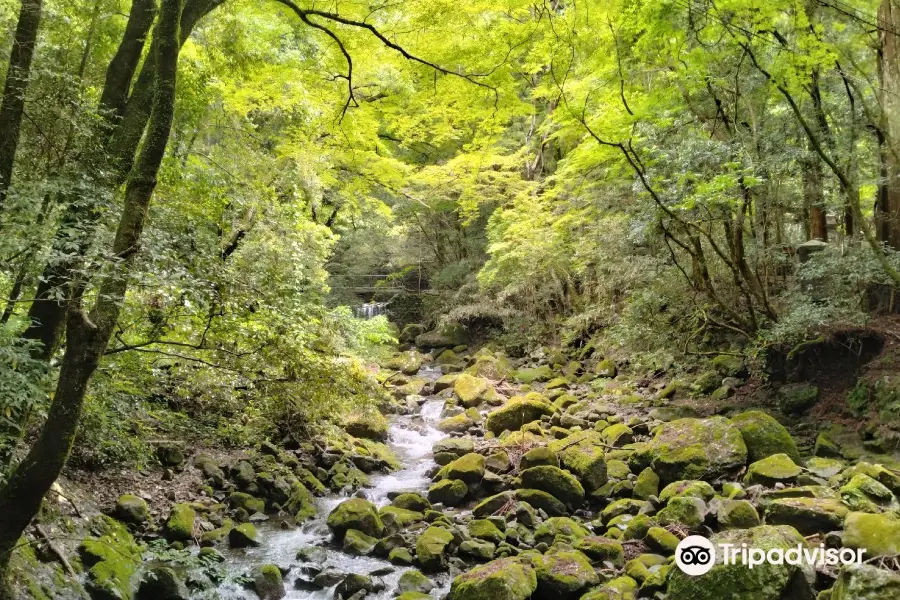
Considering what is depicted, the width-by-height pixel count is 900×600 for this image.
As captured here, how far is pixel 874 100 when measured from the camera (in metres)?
A: 8.54

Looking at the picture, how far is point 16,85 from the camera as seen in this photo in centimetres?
431

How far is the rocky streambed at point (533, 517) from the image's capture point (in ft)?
17.0

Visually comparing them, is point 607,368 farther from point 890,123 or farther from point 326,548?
point 326,548

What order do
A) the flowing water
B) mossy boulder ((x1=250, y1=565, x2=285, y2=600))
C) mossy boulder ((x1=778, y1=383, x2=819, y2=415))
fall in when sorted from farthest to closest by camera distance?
mossy boulder ((x1=778, y1=383, x2=819, y2=415)) → the flowing water → mossy boulder ((x1=250, y1=565, x2=285, y2=600))

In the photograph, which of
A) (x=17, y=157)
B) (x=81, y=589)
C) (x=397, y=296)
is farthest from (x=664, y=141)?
(x=397, y=296)

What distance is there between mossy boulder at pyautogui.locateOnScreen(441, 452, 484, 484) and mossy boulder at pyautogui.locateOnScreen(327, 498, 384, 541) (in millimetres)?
1742

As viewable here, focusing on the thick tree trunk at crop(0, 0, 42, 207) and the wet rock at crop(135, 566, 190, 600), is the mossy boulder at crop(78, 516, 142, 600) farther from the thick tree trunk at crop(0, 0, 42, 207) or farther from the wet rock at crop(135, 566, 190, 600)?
the thick tree trunk at crop(0, 0, 42, 207)

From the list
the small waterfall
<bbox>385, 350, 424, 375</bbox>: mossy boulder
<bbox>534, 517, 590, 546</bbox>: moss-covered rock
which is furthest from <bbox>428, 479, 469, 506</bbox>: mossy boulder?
the small waterfall

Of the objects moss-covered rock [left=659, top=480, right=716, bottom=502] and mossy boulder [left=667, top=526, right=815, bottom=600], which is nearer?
mossy boulder [left=667, top=526, right=815, bottom=600]

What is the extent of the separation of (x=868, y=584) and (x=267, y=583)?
539 cm

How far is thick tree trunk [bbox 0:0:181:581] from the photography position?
3.31m

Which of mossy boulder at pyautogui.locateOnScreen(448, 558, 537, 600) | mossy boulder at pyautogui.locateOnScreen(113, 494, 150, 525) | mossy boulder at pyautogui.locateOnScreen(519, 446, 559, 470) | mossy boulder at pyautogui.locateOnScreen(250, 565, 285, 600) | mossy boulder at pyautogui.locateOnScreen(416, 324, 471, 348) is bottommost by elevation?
mossy boulder at pyautogui.locateOnScreen(250, 565, 285, 600)

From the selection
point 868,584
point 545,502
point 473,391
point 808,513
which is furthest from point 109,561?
point 473,391

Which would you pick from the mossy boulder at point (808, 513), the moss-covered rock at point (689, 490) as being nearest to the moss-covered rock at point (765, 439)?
the moss-covered rock at point (689, 490)
